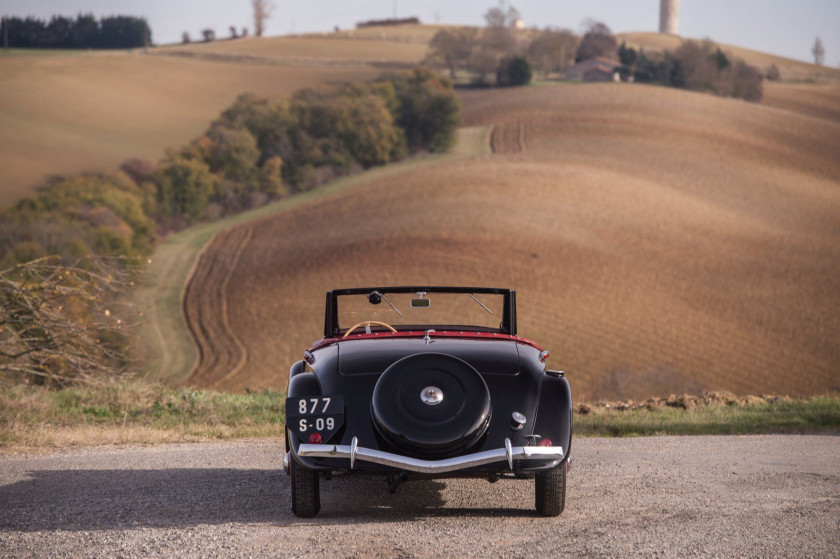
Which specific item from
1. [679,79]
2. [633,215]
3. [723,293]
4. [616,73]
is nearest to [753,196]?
[633,215]

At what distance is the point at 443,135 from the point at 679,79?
34.1 metres

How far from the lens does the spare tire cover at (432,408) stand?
588 centimetres

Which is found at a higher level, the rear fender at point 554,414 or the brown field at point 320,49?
the brown field at point 320,49

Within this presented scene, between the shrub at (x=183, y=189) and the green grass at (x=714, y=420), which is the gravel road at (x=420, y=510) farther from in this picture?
the shrub at (x=183, y=189)

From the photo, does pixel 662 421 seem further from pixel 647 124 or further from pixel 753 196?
pixel 647 124

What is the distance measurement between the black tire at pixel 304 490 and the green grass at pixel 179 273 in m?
14.9

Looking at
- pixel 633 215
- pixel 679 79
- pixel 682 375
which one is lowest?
pixel 682 375

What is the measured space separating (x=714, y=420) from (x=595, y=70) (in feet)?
329

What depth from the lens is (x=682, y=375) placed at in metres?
33.2

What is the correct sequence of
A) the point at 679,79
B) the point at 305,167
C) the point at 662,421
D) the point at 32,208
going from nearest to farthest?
1. the point at 662,421
2. the point at 32,208
3. the point at 305,167
4. the point at 679,79

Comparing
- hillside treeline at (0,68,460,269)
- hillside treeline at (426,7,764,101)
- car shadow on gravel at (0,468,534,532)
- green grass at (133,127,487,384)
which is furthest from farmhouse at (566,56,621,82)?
car shadow on gravel at (0,468,534,532)

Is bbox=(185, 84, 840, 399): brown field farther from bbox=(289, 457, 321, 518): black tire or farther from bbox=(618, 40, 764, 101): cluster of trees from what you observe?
bbox=(289, 457, 321, 518): black tire

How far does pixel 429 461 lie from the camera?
5.88 m

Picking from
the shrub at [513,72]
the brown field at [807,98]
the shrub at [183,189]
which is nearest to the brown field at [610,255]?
the brown field at [807,98]
